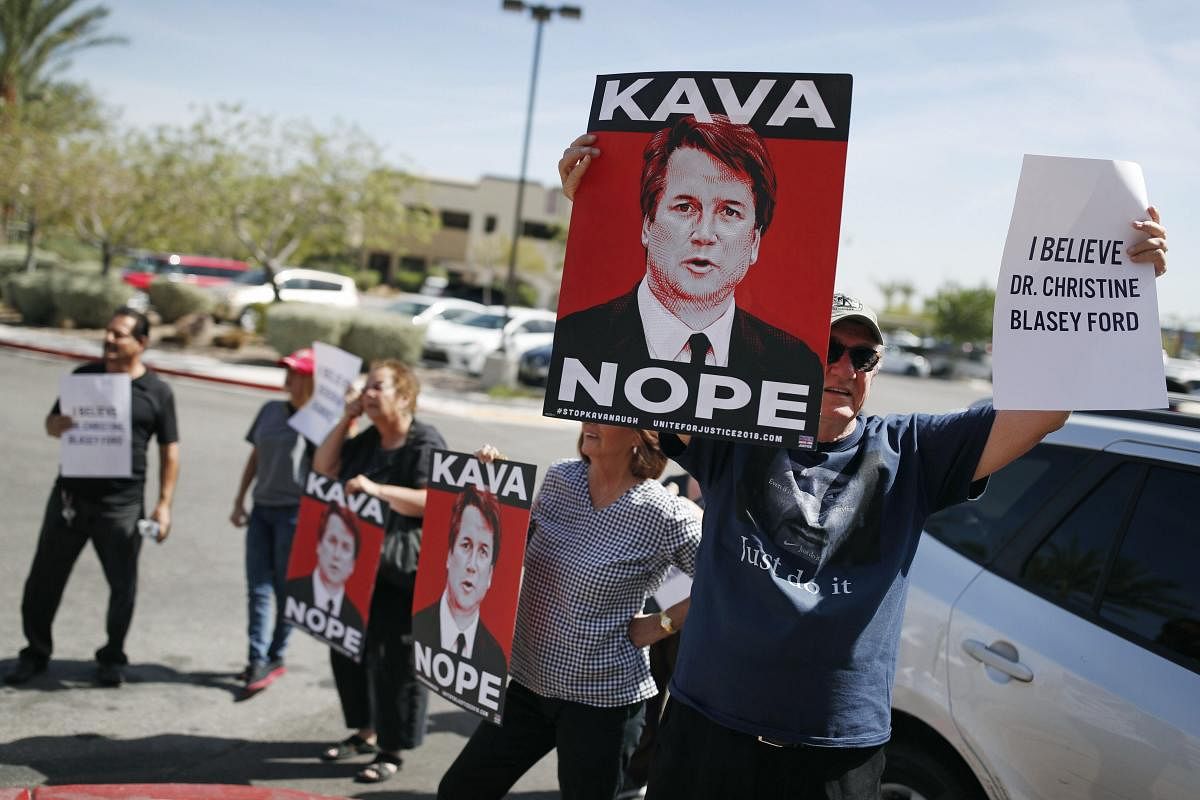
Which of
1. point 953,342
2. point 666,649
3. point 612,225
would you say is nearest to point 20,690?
point 666,649

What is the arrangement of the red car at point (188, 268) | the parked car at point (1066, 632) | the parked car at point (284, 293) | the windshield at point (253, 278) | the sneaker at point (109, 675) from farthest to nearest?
the red car at point (188, 268), the windshield at point (253, 278), the parked car at point (284, 293), the sneaker at point (109, 675), the parked car at point (1066, 632)

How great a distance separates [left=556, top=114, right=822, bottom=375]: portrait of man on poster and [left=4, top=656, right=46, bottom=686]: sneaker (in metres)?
4.14

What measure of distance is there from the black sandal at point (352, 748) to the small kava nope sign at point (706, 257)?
10.1 ft

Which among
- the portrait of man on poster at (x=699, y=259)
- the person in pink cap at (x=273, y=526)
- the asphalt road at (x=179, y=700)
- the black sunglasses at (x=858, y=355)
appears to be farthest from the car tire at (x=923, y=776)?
the person in pink cap at (x=273, y=526)

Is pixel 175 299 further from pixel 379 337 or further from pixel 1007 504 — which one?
pixel 1007 504

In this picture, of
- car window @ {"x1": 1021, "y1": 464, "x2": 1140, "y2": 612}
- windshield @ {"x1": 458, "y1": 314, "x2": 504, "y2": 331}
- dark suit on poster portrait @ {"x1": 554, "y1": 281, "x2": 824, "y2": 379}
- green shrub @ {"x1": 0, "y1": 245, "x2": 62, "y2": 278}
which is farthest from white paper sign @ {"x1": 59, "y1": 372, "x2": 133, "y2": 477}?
green shrub @ {"x1": 0, "y1": 245, "x2": 62, "y2": 278}

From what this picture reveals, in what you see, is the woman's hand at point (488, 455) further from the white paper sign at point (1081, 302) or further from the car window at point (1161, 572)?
the car window at point (1161, 572)

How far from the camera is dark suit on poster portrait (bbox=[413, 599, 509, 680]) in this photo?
358 centimetres

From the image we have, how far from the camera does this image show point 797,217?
2.55 metres

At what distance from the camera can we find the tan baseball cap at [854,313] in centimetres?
281

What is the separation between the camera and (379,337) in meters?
21.5

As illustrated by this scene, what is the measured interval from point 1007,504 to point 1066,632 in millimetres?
615

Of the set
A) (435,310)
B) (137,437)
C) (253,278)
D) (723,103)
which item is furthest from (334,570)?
(253,278)

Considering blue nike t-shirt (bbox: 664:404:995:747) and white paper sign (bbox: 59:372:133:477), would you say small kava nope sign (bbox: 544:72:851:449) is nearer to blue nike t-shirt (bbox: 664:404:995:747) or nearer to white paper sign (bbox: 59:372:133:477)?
blue nike t-shirt (bbox: 664:404:995:747)
